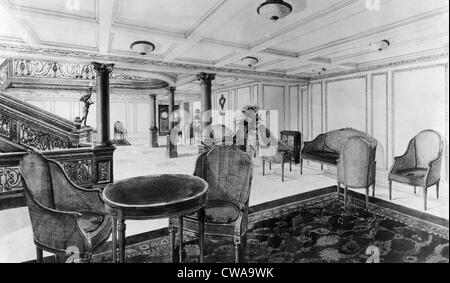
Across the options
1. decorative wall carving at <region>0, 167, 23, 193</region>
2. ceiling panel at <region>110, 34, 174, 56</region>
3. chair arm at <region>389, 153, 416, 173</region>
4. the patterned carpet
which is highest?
ceiling panel at <region>110, 34, 174, 56</region>

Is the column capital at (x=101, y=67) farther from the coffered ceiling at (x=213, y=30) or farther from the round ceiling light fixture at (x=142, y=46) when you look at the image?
the round ceiling light fixture at (x=142, y=46)

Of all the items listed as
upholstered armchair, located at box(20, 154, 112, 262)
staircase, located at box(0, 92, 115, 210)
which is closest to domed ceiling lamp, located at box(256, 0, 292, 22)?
upholstered armchair, located at box(20, 154, 112, 262)

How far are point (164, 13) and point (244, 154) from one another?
206 cm

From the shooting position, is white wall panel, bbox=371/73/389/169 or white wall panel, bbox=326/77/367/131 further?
white wall panel, bbox=326/77/367/131

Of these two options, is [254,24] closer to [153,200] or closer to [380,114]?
[153,200]

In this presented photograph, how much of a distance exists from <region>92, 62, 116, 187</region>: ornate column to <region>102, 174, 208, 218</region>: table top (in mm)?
3091

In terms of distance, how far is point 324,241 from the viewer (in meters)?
2.82

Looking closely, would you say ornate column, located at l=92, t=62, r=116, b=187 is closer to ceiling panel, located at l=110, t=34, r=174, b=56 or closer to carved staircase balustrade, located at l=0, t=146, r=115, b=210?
carved staircase balustrade, located at l=0, t=146, r=115, b=210

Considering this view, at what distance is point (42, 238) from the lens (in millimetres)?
2016

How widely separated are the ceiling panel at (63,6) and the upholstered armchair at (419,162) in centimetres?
483

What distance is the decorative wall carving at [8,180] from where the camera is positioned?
429 cm

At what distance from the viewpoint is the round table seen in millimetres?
1836

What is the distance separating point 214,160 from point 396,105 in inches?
195
